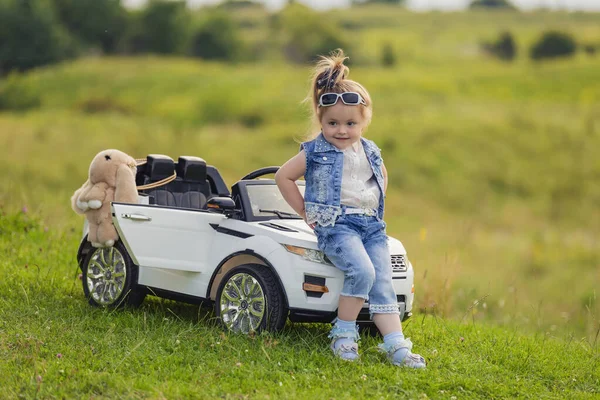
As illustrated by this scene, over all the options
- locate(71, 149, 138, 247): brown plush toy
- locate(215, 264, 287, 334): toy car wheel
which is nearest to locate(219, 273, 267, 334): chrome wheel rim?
locate(215, 264, 287, 334): toy car wheel

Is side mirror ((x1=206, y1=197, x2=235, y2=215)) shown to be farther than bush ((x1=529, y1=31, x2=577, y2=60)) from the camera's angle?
No

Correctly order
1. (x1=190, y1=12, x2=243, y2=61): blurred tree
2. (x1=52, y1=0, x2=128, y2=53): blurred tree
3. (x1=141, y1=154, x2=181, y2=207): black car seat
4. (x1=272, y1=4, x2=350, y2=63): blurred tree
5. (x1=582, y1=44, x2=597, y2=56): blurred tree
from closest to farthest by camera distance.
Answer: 1. (x1=141, y1=154, x2=181, y2=207): black car seat
2. (x1=52, y1=0, x2=128, y2=53): blurred tree
3. (x1=582, y1=44, x2=597, y2=56): blurred tree
4. (x1=190, y1=12, x2=243, y2=61): blurred tree
5. (x1=272, y1=4, x2=350, y2=63): blurred tree

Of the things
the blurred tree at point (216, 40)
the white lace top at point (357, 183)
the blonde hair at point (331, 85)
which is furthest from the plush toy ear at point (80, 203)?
the blurred tree at point (216, 40)

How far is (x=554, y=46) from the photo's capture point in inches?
3024

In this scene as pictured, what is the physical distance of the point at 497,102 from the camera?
5531 centimetres

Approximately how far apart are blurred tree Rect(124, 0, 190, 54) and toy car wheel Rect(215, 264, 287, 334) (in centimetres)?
7096

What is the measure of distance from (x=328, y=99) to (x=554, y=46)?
75.0 m

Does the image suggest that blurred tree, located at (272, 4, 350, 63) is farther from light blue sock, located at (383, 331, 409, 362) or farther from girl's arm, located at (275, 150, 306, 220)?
light blue sock, located at (383, 331, 409, 362)

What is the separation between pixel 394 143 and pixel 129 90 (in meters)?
22.4

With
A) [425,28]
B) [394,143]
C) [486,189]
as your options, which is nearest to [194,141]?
[394,143]

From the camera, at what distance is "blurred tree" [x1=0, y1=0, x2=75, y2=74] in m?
62.3

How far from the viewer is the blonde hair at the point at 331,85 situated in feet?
21.6

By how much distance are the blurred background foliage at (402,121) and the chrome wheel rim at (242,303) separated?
139 inches

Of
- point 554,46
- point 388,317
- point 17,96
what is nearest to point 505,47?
point 554,46
